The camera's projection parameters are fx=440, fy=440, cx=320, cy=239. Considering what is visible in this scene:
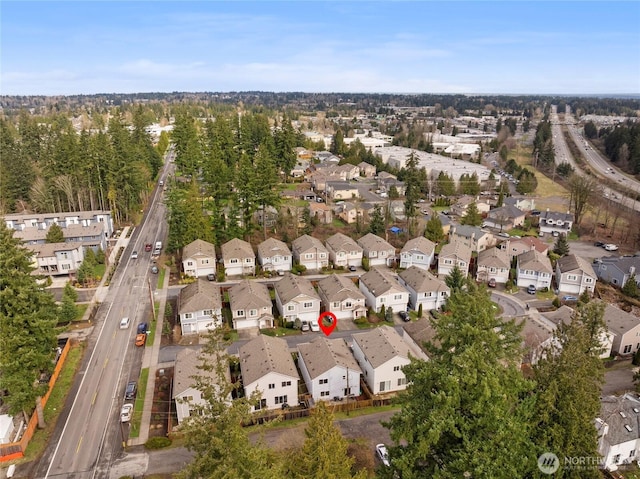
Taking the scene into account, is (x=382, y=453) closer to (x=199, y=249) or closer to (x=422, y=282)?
(x=422, y=282)

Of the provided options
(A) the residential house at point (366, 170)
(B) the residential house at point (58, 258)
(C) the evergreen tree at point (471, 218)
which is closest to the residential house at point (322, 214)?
(C) the evergreen tree at point (471, 218)

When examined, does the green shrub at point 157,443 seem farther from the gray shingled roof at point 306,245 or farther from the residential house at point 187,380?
the gray shingled roof at point 306,245

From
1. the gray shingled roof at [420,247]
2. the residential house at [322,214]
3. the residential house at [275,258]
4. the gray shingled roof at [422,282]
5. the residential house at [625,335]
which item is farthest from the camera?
the residential house at [322,214]

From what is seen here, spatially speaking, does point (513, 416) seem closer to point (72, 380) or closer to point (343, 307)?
point (343, 307)

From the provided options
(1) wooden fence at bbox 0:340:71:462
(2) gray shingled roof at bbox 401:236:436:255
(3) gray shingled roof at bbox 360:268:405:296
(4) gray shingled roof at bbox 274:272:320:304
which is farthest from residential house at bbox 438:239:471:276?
(1) wooden fence at bbox 0:340:71:462

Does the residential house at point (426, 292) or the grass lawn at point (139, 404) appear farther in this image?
the residential house at point (426, 292)

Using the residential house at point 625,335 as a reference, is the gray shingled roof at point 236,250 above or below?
above

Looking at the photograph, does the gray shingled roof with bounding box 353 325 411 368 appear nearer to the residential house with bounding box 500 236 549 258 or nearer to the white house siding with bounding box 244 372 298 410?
the white house siding with bounding box 244 372 298 410
